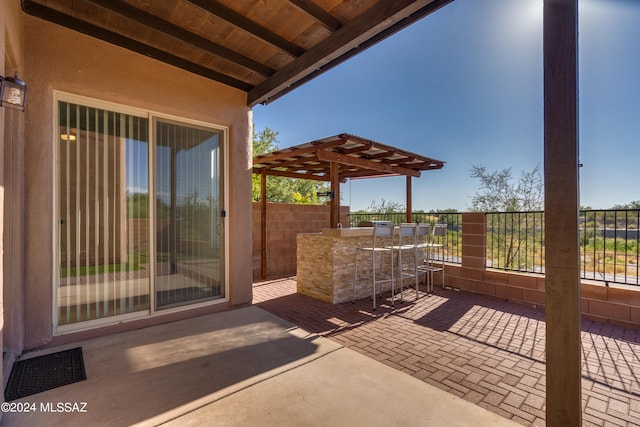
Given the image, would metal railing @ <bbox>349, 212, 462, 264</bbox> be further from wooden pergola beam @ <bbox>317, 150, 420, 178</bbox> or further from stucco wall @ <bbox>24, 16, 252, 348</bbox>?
stucco wall @ <bbox>24, 16, 252, 348</bbox>

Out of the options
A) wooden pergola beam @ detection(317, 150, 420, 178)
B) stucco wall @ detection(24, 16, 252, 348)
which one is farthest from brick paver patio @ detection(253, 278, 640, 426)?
stucco wall @ detection(24, 16, 252, 348)

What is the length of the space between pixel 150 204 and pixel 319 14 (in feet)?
8.78

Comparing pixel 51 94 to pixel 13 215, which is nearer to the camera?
pixel 13 215

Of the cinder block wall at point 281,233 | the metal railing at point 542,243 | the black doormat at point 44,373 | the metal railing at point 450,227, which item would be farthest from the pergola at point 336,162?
the black doormat at point 44,373

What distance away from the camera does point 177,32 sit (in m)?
2.85

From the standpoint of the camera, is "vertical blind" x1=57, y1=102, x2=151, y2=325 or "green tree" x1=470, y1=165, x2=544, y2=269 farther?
"green tree" x1=470, y1=165, x2=544, y2=269

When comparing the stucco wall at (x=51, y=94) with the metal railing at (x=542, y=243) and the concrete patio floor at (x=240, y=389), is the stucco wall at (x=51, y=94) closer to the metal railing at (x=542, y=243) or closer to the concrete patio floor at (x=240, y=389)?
the concrete patio floor at (x=240, y=389)

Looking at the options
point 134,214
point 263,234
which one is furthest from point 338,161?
point 134,214

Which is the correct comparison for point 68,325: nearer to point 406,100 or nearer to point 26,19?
point 26,19

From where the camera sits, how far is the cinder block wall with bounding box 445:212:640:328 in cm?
345

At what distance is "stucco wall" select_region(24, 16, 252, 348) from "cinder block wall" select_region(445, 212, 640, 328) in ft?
14.8

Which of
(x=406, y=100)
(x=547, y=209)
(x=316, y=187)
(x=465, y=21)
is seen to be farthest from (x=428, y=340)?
(x=316, y=187)

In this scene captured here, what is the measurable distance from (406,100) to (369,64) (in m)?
2.81

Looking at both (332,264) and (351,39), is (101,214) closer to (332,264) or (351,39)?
(332,264)
